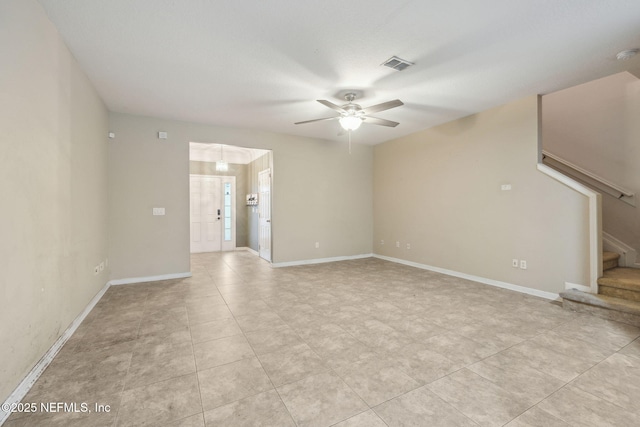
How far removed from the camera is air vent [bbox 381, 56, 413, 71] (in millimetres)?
2803

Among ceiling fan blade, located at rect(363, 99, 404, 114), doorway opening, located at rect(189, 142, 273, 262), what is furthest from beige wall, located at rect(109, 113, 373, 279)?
ceiling fan blade, located at rect(363, 99, 404, 114)

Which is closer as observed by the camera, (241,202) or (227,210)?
(227,210)

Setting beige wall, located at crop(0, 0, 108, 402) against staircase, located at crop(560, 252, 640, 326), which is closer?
beige wall, located at crop(0, 0, 108, 402)

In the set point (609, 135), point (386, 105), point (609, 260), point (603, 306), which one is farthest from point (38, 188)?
point (609, 135)

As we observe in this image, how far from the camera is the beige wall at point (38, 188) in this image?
5.44ft

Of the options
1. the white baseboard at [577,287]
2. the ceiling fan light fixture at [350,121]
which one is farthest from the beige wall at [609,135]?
the ceiling fan light fixture at [350,121]

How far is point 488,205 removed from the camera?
4371 mm

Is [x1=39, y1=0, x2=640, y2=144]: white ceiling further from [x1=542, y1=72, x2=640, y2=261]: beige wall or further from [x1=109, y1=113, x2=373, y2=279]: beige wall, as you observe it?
[x1=542, y1=72, x2=640, y2=261]: beige wall

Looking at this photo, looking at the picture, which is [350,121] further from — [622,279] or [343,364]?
[622,279]

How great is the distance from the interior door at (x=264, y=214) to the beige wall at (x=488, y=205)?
2.90 m

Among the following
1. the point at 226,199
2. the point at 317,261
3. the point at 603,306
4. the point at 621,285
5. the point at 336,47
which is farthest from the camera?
the point at 226,199

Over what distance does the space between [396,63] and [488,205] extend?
2.88 meters

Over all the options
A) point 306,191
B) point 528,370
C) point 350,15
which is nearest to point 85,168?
point 350,15

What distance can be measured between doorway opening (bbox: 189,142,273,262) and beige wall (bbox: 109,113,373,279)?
127 cm
